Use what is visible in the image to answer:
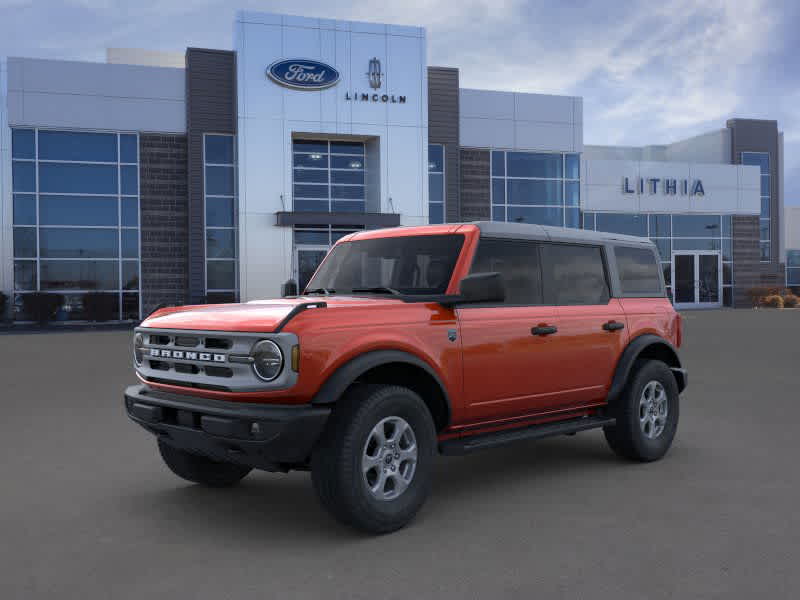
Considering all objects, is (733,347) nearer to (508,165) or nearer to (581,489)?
(581,489)

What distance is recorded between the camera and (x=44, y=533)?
4.73 m

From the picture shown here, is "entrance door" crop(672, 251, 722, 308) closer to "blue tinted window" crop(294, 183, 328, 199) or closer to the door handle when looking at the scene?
"blue tinted window" crop(294, 183, 328, 199)

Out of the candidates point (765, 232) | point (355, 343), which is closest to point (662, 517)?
point (355, 343)

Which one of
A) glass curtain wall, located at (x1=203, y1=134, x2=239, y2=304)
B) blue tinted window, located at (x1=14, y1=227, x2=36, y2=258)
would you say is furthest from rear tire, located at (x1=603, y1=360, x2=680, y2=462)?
blue tinted window, located at (x1=14, y1=227, x2=36, y2=258)

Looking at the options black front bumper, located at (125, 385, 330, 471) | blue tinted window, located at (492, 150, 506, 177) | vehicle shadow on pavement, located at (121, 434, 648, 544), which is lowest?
vehicle shadow on pavement, located at (121, 434, 648, 544)

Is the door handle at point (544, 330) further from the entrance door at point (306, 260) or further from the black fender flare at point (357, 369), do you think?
the entrance door at point (306, 260)

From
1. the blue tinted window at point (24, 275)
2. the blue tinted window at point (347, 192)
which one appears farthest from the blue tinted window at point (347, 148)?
the blue tinted window at point (24, 275)

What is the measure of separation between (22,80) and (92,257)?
6578mm

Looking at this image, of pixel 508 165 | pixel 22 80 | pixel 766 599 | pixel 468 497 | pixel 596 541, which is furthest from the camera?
pixel 508 165

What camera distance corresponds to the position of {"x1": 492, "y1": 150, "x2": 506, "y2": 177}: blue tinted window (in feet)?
110

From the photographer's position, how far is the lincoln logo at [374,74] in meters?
29.4

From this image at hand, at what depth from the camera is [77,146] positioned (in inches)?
1117

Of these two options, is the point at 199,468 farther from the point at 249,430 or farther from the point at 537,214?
the point at 537,214

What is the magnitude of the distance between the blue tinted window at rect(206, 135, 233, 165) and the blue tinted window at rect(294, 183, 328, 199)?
106 inches
